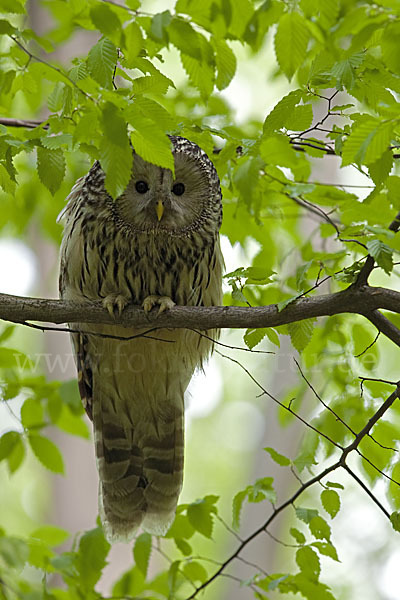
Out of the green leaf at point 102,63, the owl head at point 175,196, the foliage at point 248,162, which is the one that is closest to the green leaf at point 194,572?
the foliage at point 248,162

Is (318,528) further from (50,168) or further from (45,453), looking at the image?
(50,168)

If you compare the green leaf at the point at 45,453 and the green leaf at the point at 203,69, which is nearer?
the green leaf at the point at 203,69

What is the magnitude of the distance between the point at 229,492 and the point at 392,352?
193 inches

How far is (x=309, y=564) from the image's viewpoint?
119 inches

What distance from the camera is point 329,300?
2520mm

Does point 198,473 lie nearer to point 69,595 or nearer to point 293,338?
point 69,595

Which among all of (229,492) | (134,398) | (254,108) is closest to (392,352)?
(254,108)

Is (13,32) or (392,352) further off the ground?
(392,352)

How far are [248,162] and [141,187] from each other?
4.61ft

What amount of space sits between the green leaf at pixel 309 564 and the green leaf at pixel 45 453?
1266mm

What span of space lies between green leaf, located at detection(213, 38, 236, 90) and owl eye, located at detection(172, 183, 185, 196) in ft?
3.62

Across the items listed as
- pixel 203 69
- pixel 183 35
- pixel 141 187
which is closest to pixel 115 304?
pixel 141 187

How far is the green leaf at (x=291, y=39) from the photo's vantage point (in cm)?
212

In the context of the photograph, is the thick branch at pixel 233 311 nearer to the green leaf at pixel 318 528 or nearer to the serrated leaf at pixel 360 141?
the serrated leaf at pixel 360 141
